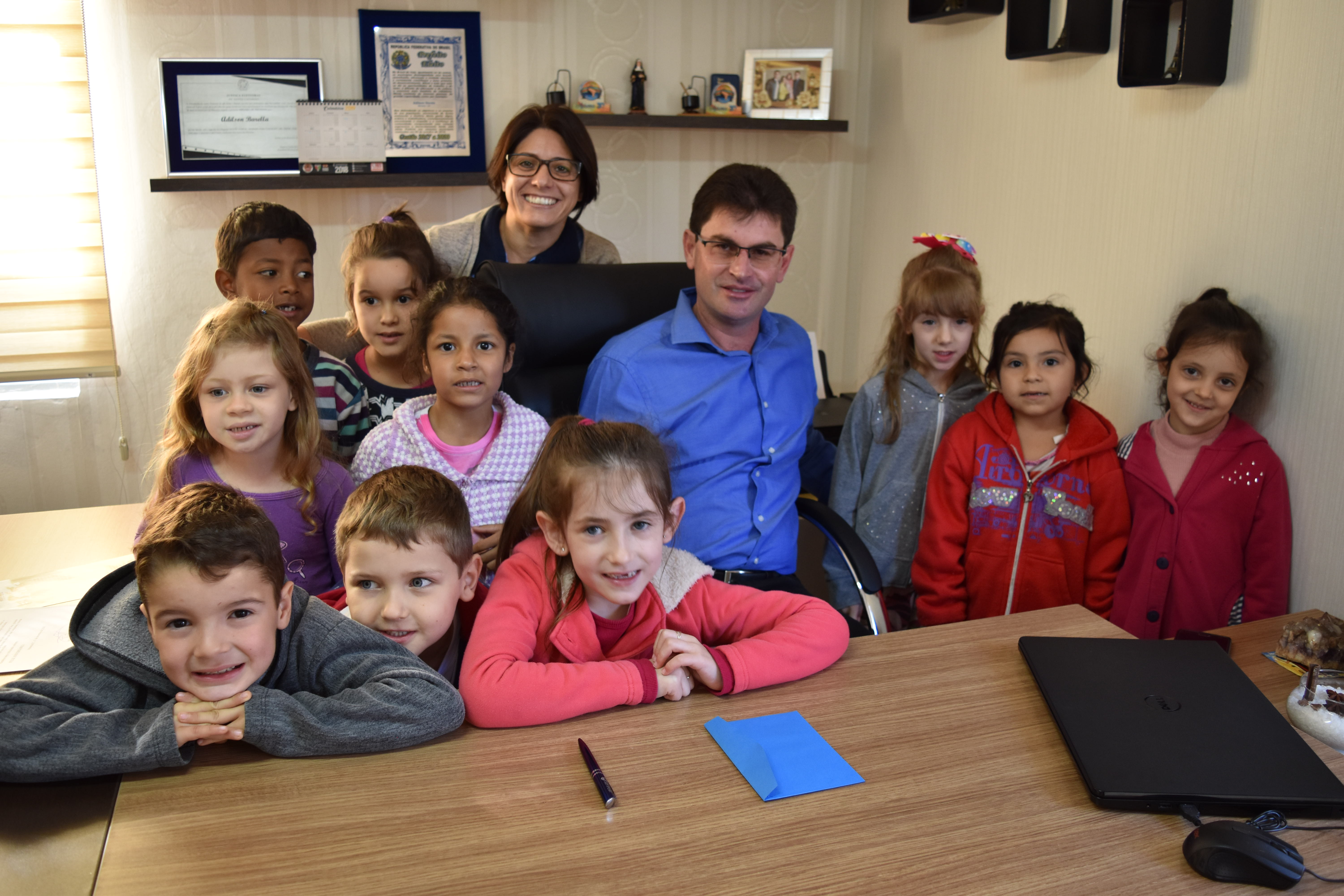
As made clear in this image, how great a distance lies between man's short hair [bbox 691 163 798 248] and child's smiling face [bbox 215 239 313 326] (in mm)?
1037

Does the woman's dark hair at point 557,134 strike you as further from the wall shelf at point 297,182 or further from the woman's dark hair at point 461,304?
the wall shelf at point 297,182

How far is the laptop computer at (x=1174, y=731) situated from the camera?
112 centimetres

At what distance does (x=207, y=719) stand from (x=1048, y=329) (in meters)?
1.75

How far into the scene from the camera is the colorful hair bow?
231cm

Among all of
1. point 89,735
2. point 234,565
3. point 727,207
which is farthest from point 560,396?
point 89,735

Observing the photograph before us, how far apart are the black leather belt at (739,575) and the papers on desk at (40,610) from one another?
1094mm

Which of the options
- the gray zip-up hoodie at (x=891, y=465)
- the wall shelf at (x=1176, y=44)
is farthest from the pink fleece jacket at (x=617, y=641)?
the wall shelf at (x=1176, y=44)

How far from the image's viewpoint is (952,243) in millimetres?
2340

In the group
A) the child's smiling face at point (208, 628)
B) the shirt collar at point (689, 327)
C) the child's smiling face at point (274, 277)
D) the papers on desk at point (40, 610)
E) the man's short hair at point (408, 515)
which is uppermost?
the child's smiling face at point (274, 277)

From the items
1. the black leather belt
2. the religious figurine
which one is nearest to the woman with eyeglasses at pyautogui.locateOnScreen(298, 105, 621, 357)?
the black leather belt

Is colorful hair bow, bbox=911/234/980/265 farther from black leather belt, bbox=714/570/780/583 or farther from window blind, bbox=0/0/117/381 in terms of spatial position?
window blind, bbox=0/0/117/381

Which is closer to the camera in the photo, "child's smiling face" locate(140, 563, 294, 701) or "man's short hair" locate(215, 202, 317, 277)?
"child's smiling face" locate(140, 563, 294, 701)

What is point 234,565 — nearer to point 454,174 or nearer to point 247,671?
point 247,671

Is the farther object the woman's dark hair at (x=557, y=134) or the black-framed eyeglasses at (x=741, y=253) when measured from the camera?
the woman's dark hair at (x=557, y=134)
